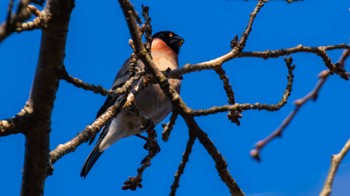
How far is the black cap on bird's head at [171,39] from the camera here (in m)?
8.30

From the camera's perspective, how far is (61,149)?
3.07 meters

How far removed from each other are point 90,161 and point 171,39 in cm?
271

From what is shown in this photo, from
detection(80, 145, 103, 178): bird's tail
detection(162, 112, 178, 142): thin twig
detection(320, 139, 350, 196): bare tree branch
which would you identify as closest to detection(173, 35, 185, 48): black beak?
detection(80, 145, 103, 178): bird's tail

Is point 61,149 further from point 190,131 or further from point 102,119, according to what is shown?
point 190,131

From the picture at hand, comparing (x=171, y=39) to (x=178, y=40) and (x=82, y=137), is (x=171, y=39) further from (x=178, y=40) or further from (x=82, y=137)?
(x=82, y=137)

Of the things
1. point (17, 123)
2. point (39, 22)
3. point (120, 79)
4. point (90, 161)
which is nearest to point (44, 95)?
point (17, 123)

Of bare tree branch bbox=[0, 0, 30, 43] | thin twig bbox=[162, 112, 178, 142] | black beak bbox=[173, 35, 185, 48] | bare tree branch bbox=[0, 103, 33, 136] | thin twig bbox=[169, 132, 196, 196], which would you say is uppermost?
black beak bbox=[173, 35, 185, 48]

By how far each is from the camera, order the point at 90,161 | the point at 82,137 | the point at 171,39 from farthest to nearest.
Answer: the point at 171,39, the point at 90,161, the point at 82,137

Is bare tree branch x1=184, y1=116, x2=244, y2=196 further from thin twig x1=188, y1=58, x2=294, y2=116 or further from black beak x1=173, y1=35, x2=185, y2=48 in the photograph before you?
black beak x1=173, y1=35, x2=185, y2=48

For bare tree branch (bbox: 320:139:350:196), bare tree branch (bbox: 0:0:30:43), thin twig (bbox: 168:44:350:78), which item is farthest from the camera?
thin twig (bbox: 168:44:350:78)

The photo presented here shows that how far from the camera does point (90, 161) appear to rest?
648 cm

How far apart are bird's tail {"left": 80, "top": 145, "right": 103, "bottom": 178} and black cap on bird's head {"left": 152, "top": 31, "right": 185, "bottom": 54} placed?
2188 millimetres

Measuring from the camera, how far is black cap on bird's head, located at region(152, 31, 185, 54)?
327 inches

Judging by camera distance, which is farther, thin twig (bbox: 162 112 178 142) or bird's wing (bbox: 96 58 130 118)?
bird's wing (bbox: 96 58 130 118)
